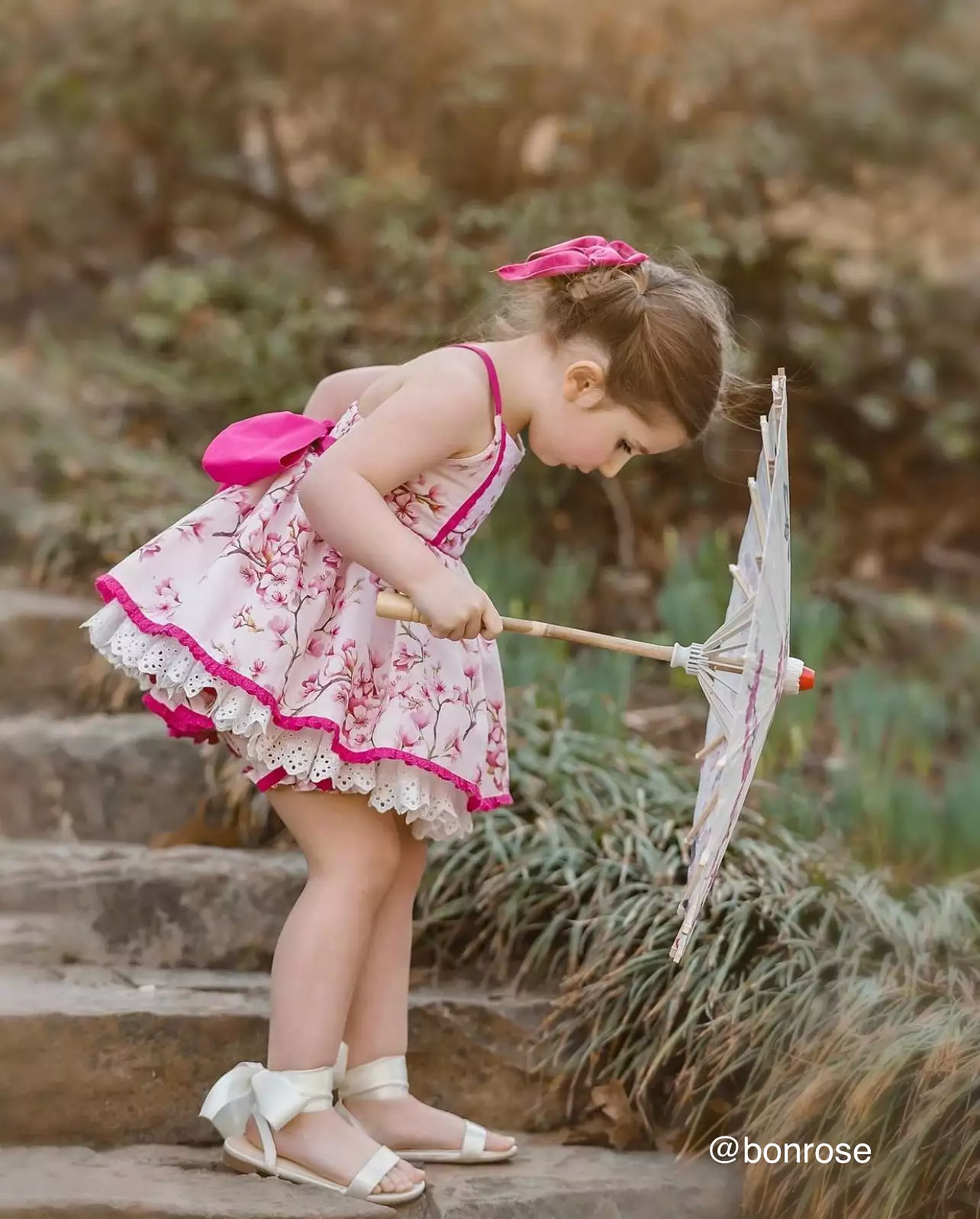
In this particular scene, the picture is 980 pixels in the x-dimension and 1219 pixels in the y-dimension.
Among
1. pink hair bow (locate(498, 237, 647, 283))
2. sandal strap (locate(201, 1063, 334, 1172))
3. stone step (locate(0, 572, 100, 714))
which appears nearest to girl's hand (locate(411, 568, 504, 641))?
pink hair bow (locate(498, 237, 647, 283))

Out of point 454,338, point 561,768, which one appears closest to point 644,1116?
point 561,768

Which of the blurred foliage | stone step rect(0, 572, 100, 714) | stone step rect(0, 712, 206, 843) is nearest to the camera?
the blurred foliage

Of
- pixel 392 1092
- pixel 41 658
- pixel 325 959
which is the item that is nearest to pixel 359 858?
pixel 325 959

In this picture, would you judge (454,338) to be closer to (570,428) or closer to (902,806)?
(570,428)

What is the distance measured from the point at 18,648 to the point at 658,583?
A: 1.76m

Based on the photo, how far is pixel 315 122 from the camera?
4.89 meters

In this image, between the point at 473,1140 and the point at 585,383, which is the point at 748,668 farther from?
the point at 473,1140

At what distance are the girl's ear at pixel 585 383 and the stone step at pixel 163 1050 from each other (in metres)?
0.82

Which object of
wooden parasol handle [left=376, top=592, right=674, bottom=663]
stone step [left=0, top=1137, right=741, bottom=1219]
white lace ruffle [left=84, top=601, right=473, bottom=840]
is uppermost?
wooden parasol handle [left=376, top=592, right=674, bottom=663]

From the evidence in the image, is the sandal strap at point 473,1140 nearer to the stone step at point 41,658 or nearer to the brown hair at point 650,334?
the brown hair at point 650,334

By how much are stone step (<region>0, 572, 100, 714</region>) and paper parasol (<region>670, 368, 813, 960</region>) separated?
1787 millimetres

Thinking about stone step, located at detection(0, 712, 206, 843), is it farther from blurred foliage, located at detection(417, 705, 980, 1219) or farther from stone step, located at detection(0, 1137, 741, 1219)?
stone step, located at detection(0, 1137, 741, 1219)

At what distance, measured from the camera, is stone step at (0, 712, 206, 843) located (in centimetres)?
270

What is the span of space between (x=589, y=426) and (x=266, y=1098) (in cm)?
98
